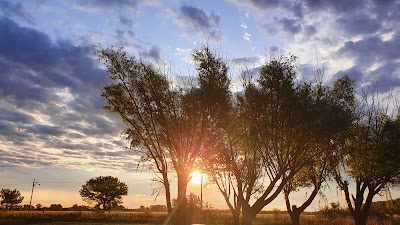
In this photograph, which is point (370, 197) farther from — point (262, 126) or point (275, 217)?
point (275, 217)

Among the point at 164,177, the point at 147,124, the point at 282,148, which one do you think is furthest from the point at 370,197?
the point at 147,124

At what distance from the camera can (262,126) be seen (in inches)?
1114

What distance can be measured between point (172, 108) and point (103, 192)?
92.4 metres

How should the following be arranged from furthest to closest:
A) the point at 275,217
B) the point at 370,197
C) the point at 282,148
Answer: the point at 275,217 < the point at 370,197 < the point at 282,148

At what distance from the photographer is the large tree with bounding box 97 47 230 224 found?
30.0 meters

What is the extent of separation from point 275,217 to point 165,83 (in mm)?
52238

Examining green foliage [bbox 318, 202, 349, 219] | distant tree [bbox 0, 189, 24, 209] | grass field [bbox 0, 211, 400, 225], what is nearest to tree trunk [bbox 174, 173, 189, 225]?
grass field [bbox 0, 211, 400, 225]

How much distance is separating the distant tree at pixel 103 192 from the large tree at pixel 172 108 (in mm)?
89127

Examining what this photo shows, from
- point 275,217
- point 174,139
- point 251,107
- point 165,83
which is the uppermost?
point 165,83

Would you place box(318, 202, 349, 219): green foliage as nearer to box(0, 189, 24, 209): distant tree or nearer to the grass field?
the grass field

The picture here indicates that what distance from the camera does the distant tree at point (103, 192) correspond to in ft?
379

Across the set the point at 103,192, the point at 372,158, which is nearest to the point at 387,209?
the point at 372,158

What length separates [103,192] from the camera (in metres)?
116

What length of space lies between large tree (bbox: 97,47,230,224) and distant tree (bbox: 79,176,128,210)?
292 ft
